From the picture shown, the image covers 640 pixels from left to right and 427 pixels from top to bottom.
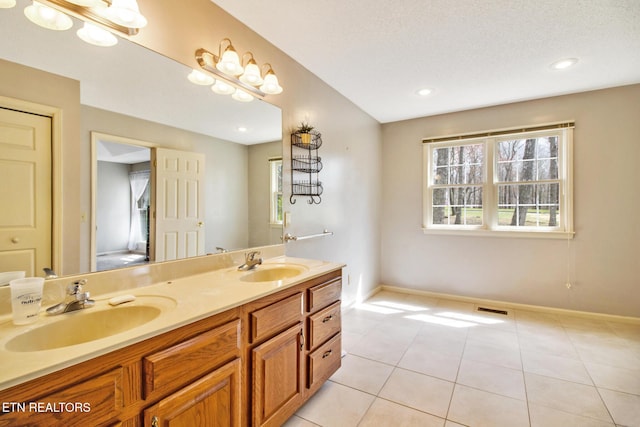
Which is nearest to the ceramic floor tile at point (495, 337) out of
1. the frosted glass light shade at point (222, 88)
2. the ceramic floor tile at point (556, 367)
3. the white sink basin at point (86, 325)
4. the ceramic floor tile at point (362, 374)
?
the ceramic floor tile at point (556, 367)

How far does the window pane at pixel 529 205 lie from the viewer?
3.26 meters

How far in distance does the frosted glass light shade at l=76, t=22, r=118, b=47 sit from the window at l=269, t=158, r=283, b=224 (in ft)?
3.78

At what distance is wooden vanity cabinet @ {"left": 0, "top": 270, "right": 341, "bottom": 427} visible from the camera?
0.76 meters

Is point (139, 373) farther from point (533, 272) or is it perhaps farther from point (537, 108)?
point (537, 108)

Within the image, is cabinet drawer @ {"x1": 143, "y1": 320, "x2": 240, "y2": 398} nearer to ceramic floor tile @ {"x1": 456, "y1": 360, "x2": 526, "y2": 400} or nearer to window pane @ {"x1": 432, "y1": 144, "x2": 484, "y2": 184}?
ceramic floor tile @ {"x1": 456, "y1": 360, "x2": 526, "y2": 400}

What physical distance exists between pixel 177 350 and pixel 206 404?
28 centimetres

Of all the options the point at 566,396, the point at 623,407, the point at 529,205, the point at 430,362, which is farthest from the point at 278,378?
the point at 529,205

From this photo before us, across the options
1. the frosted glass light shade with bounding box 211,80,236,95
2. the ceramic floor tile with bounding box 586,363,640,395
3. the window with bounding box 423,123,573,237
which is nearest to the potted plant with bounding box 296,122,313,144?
the frosted glass light shade with bounding box 211,80,236,95

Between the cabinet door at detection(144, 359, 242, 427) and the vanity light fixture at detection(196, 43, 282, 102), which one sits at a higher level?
the vanity light fixture at detection(196, 43, 282, 102)

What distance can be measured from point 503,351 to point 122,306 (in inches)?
109

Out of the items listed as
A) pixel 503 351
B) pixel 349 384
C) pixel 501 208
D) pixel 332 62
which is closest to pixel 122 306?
pixel 349 384

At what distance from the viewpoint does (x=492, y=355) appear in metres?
2.34

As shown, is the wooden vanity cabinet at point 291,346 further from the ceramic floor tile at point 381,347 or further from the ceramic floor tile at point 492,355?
the ceramic floor tile at point 492,355

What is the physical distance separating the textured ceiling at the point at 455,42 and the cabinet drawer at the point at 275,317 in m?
1.80
